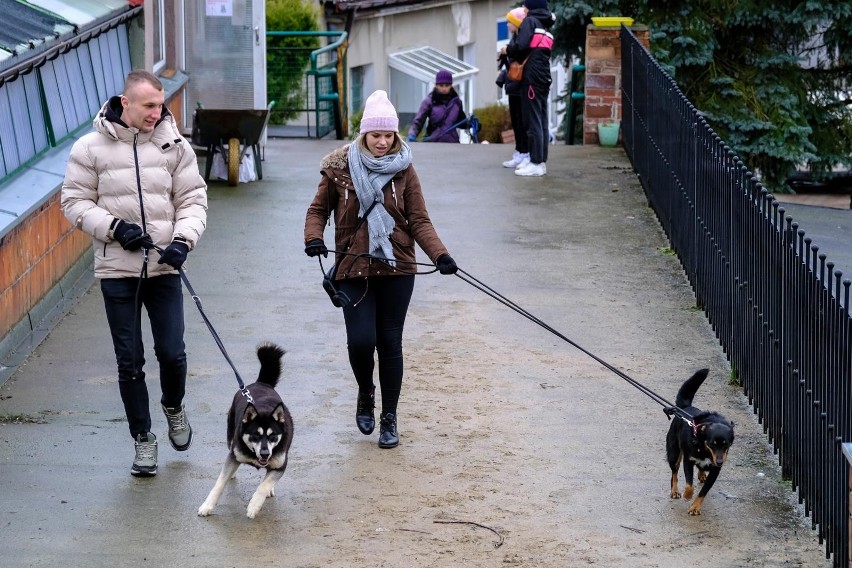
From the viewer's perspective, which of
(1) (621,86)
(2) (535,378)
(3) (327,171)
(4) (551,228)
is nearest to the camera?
(3) (327,171)

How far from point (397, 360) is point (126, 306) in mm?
1401

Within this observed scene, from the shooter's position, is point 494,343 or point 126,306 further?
point 494,343

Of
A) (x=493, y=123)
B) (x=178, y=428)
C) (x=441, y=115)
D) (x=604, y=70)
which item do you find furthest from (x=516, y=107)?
(x=493, y=123)

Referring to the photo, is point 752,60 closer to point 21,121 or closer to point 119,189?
point 21,121

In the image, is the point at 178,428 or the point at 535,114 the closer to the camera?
the point at 178,428

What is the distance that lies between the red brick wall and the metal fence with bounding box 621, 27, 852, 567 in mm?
4253

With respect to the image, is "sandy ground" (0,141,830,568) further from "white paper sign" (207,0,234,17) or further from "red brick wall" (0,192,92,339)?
"white paper sign" (207,0,234,17)

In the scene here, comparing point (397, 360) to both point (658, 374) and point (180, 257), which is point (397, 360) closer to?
point (180, 257)

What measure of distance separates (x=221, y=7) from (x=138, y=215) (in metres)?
8.63

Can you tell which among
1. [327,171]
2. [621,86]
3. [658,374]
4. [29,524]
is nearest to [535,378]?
[658,374]

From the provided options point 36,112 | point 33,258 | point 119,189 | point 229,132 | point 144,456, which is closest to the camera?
point 119,189

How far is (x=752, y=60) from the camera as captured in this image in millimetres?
18859

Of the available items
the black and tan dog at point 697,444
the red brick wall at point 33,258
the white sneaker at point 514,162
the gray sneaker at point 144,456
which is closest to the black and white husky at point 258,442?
the gray sneaker at point 144,456

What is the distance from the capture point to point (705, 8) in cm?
1848
